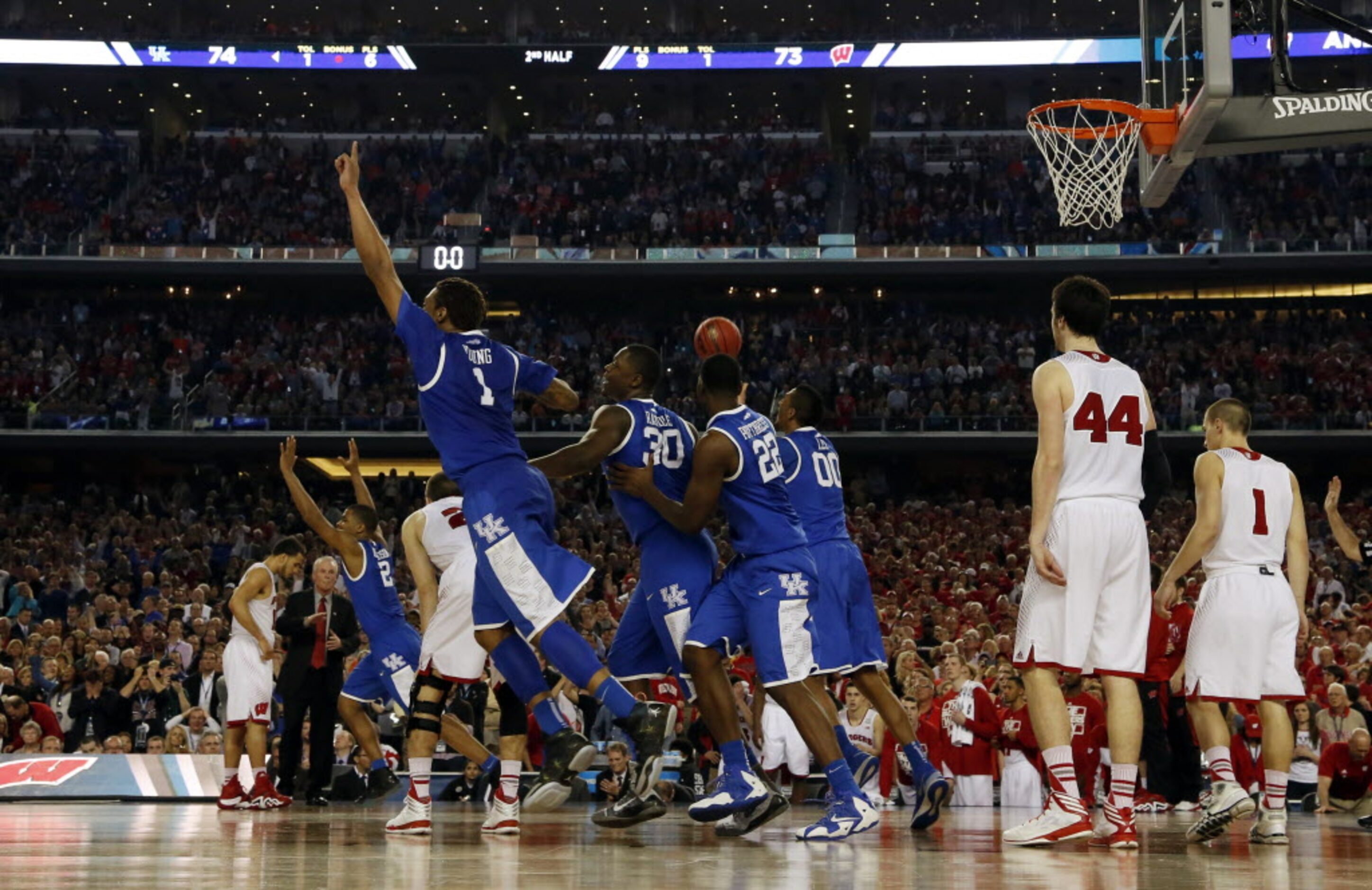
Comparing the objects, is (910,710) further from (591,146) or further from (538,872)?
(591,146)

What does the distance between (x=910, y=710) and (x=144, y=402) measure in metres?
26.4

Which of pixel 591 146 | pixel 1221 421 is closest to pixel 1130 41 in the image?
pixel 591 146

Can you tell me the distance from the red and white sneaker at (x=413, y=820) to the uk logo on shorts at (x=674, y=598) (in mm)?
1591

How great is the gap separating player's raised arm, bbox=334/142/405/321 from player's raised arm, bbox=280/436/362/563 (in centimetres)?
273

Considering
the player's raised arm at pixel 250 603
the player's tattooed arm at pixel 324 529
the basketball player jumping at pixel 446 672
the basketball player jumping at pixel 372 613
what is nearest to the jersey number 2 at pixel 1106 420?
the basketball player jumping at pixel 446 672

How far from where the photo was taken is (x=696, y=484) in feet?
25.7

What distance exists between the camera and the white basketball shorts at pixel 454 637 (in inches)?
352

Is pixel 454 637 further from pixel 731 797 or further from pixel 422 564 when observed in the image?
pixel 731 797

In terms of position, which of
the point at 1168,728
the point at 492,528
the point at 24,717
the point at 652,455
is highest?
the point at 652,455

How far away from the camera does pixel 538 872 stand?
218 inches

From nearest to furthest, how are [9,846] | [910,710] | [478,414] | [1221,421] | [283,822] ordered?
1. [9,846]
2. [478,414]
3. [1221,421]
4. [283,822]
5. [910,710]

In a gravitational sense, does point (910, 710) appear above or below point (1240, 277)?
below

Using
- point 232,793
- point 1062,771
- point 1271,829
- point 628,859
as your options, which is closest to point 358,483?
point 232,793

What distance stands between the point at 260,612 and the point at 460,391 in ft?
16.9
